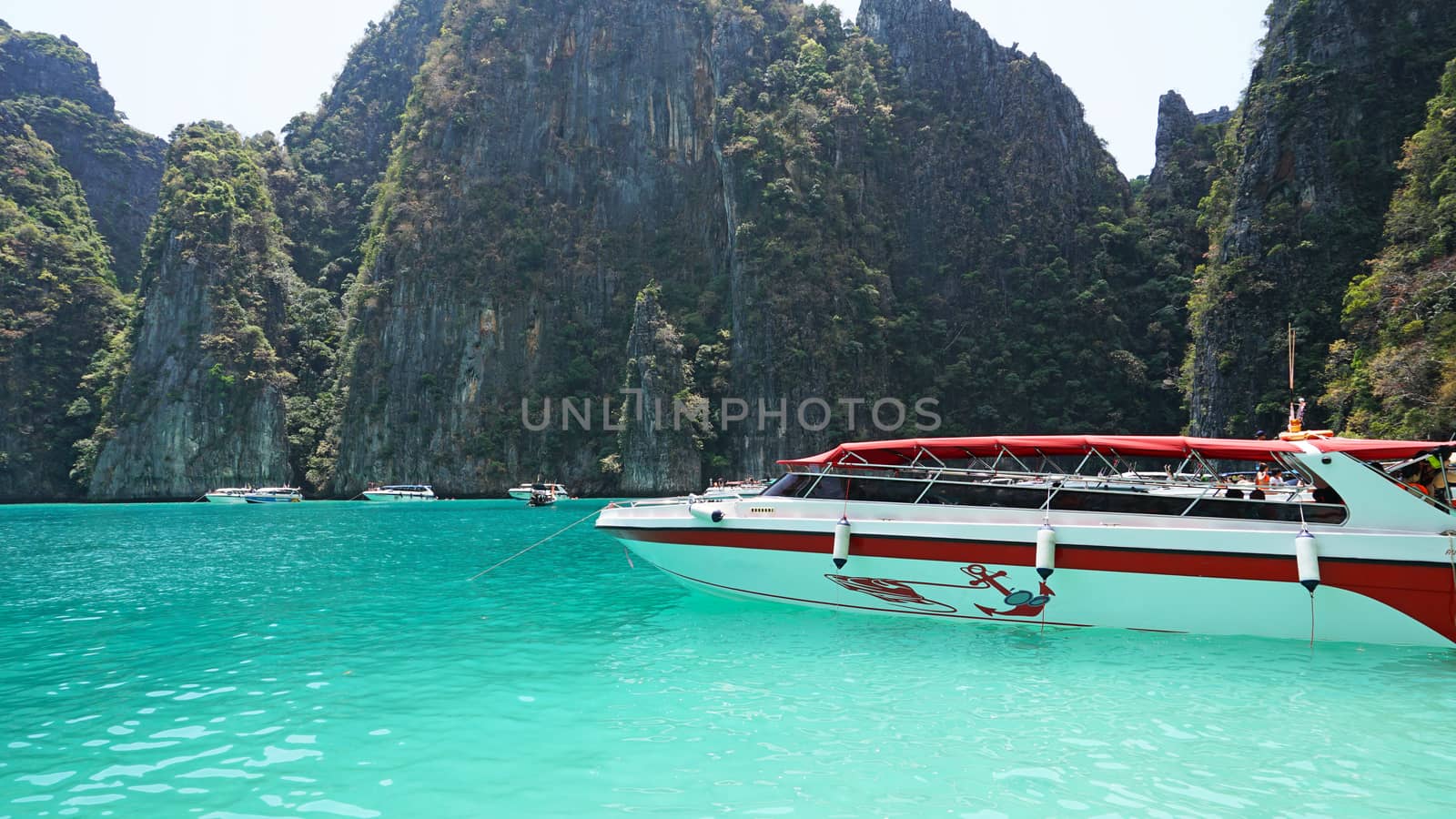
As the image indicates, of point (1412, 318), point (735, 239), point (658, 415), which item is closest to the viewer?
point (1412, 318)

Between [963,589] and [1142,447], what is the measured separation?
3.46m

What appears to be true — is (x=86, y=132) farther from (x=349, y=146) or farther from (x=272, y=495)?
(x=272, y=495)

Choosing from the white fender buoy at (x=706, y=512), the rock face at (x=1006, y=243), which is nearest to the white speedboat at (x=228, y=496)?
the rock face at (x=1006, y=243)

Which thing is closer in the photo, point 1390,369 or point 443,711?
point 443,711

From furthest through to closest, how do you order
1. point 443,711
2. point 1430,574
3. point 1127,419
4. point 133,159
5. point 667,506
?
point 133,159
point 1127,419
point 667,506
point 1430,574
point 443,711

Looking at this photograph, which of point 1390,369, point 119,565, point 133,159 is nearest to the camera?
point 119,565

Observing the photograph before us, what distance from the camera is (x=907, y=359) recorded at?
71.5 metres

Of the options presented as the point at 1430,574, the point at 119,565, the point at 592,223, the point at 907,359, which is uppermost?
the point at 592,223

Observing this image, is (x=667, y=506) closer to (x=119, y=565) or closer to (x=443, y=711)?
(x=443, y=711)

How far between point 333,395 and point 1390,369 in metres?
83.8

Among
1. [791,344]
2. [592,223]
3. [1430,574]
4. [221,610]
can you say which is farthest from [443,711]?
[592,223]

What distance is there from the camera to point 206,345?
81.2 meters

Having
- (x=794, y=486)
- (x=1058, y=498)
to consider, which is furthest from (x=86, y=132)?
(x=1058, y=498)

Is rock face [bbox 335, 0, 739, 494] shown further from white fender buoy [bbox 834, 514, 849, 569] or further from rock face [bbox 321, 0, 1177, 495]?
white fender buoy [bbox 834, 514, 849, 569]
